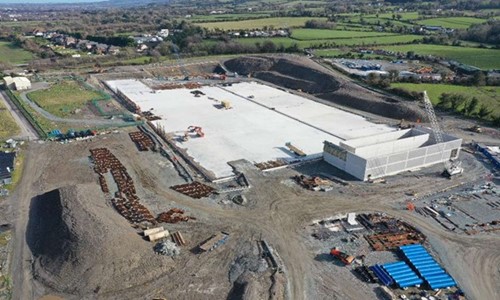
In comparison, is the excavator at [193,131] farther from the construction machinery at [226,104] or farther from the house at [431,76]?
the house at [431,76]

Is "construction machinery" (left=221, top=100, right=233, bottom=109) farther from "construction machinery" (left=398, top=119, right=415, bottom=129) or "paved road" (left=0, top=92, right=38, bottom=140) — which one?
"paved road" (left=0, top=92, right=38, bottom=140)

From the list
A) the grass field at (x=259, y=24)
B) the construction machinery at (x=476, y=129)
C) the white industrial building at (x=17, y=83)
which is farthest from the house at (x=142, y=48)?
the construction machinery at (x=476, y=129)

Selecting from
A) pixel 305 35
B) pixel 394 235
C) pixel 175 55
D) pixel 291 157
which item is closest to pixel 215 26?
pixel 305 35

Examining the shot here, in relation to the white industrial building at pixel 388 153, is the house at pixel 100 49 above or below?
below

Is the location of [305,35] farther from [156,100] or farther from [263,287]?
[263,287]

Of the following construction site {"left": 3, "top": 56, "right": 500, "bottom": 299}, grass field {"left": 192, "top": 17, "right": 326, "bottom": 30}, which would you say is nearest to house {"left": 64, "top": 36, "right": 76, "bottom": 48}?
grass field {"left": 192, "top": 17, "right": 326, "bottom": 30}

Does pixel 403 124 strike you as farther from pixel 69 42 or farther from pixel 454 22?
pixel 454 22
